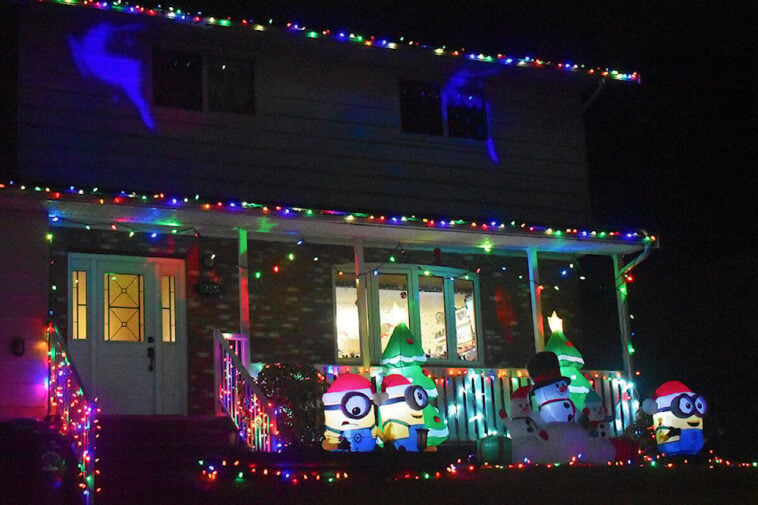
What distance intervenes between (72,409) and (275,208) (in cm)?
332

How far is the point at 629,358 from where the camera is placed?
15.2 meters

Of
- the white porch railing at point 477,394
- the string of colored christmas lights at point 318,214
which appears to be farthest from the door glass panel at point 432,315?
the string of colored christmas lights at point 318,214

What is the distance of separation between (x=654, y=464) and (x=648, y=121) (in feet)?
40.8

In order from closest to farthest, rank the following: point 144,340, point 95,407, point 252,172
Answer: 1. point 95,407
2. point 144,340
3. point 252,172

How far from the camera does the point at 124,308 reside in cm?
1323

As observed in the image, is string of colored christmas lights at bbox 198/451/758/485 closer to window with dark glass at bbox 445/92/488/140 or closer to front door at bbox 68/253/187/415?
front door at bbox 68/253/187/415

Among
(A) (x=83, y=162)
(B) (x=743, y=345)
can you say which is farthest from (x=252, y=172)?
(B) (x=743, y=345)

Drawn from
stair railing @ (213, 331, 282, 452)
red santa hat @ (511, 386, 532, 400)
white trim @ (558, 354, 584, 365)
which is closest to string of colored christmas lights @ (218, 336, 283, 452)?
stair railing @ (213, 331, 282, 452)

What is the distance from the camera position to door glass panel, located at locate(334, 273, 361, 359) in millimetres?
14719

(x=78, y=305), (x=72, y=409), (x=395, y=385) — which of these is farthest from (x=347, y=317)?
(x=72, y=409)

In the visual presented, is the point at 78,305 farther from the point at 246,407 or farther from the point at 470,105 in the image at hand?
the point at 470,105

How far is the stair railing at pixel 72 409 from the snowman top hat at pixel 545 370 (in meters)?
4.93

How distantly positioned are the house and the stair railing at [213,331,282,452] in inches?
6.6

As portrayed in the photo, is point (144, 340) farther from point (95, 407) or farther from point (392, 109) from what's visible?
point (392, 109)
